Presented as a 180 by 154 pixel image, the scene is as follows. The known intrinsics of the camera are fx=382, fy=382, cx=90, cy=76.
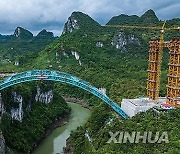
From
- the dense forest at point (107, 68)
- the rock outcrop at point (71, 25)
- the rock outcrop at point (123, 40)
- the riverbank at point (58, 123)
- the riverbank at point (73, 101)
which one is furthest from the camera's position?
the rock outcrop at point (71, 25)

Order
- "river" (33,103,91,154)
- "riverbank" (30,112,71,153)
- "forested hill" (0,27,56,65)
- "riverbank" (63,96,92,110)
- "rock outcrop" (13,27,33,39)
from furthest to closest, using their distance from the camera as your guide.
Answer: "rock outcrop" (13,27,33,39) < "forested hill" (0,27,56,65) < "riverbank" (63,96,92,110) < "riverbank" (30,112,71,153) < "river" (33,103,91,154)

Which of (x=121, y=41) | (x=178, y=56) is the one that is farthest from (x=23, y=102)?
(x=121, y=41)

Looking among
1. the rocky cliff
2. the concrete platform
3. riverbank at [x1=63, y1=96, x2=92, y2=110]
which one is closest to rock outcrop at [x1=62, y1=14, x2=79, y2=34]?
riverbank at [x1=63, y1=96, x2=92, y2=110]

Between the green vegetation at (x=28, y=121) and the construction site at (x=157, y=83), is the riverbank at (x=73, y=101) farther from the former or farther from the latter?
the construction site at (x=157, y=83)

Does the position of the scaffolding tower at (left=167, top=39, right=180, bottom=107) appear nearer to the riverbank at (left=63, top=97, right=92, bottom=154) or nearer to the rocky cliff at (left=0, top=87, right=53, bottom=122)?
the riverbank at (left=63, top=97, right=92, bottom=154)

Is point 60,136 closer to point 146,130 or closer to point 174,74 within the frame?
point 174,74

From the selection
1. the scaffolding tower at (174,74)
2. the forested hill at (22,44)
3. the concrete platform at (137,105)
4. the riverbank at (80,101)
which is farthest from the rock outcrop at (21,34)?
the scaffolding tower at (174,74)

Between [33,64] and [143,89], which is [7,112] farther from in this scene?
[33,64]
